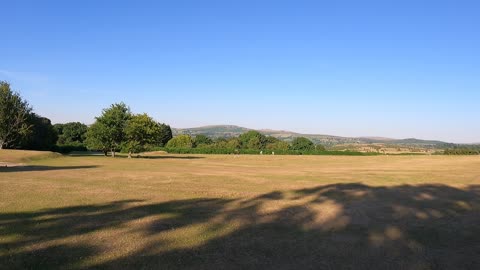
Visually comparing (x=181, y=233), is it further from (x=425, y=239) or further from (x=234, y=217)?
(x=425, y=239)

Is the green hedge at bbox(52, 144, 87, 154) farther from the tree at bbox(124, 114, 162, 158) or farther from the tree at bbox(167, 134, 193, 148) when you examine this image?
the tree at bbox(167, 134, 193, 148)

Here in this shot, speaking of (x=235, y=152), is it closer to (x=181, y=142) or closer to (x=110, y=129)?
(x=181, y=142)

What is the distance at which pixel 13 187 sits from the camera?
19.9 meters

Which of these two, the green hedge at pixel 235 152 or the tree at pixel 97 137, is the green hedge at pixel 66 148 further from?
the tree at pixel 97 137

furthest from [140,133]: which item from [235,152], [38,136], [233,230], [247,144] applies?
[247,144]

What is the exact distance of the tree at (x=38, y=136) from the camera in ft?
239

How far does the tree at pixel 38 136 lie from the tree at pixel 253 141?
79.7 meters

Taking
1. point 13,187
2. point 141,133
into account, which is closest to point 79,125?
point 141,133

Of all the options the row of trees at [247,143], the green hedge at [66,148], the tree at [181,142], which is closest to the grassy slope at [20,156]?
the green hedge at [66,148]

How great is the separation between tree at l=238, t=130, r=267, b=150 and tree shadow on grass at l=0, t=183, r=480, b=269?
434 ft

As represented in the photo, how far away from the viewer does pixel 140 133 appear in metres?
66.9

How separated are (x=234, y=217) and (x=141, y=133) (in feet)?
186

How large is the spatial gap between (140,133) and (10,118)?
20380 mm

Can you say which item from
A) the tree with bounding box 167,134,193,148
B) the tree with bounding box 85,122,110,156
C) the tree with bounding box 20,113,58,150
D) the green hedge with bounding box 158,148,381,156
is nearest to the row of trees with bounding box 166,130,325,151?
the tree with bounding box 167,134,193,148
